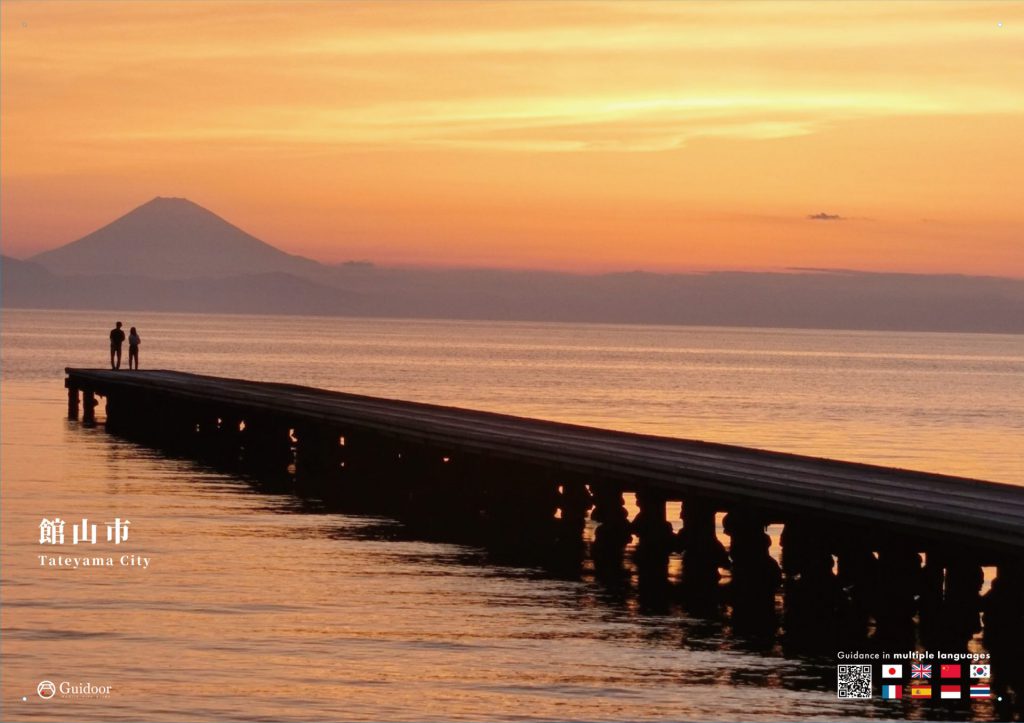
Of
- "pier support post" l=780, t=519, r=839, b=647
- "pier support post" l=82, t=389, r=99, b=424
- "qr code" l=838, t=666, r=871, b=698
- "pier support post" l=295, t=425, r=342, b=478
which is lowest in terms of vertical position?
"qr code" l=838, t=666, r=871, b=698

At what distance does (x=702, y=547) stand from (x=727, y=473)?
115cm

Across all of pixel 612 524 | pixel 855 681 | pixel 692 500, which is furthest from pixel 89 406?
pixel 855 681

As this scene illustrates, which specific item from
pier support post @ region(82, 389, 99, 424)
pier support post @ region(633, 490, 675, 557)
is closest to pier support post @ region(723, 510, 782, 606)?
pier support post @ region(633, 490, 675, 557)

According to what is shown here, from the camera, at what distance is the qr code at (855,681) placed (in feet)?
54.3

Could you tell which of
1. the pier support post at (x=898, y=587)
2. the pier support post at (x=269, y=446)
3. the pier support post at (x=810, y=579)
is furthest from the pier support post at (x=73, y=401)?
the pier support post at (x=898, y=587)

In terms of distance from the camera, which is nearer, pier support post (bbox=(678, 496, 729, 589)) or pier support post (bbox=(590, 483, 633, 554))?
pier support post (bbox=(678, 496, 729, 589))

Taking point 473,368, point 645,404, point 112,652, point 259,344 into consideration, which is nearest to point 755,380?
point 473,368

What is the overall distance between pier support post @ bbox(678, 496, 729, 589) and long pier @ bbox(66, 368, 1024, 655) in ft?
0.07

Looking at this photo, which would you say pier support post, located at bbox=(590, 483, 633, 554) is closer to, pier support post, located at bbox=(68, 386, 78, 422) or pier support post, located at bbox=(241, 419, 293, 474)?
pier support post, located at bbox=(241, 419, 293, 474)

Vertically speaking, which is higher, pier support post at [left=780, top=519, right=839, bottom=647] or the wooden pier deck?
the wooden pier deck

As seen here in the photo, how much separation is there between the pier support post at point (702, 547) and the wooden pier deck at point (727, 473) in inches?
13.2

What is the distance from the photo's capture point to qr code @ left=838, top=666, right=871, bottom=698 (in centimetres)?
1656

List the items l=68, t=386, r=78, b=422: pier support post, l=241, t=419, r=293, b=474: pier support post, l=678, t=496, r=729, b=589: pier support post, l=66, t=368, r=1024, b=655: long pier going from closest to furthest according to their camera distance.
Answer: l=66, t=368, r=1024, b=655: long pier < l=678, t=496, r=729, b=589: pier support post < l=241, t=419, r=293, b=474: pier support post < l=68, t=386, r=78, b=422: pier support post

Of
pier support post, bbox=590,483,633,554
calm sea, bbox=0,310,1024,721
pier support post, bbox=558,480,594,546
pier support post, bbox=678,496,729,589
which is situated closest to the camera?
calm sea, bbox=0,310,1024,721
